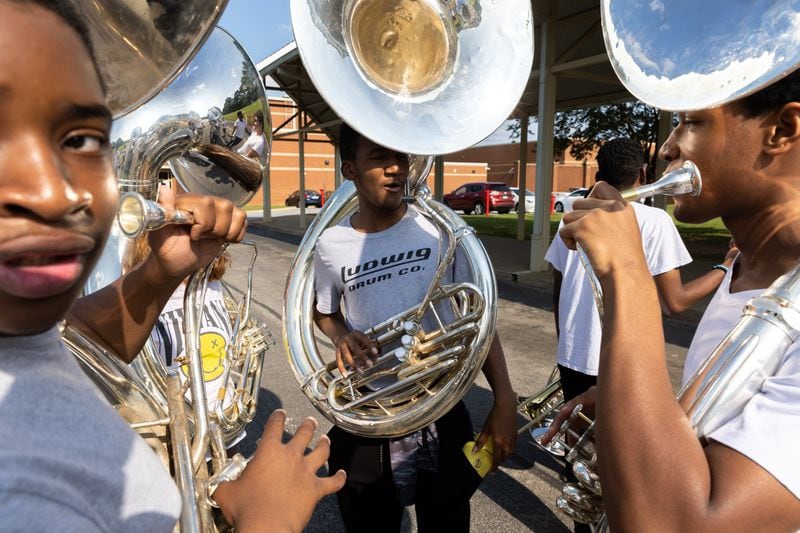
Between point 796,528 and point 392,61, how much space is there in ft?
5.41

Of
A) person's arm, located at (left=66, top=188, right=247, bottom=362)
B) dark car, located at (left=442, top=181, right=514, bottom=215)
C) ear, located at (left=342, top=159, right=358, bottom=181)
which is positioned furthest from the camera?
dark car, located at (left=442, top=181, right=514, bottom=215)

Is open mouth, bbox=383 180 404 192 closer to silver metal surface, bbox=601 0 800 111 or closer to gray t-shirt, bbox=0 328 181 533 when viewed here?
silver metal surface, bbox=601 0 800 111

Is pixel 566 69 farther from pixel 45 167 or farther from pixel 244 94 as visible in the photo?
pixel 45 167

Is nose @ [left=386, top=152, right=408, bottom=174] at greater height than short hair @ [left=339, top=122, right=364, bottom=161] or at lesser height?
lesser

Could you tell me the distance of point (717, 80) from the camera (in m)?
0.93

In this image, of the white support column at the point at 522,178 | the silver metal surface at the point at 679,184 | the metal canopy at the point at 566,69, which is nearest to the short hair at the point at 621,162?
the silver metal surface at the point at 679,184

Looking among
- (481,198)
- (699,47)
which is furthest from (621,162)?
(481,198)

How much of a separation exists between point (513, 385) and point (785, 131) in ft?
10.5

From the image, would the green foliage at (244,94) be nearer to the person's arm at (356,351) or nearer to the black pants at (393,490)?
the person's arm at (356,351)

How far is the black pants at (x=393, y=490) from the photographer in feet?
5.48

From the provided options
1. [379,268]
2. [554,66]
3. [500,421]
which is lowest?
[500,421]

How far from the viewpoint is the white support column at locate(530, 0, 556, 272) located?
747 cm

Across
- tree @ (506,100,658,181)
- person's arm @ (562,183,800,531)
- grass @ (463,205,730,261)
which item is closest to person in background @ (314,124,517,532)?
person's arm @ (562,183,800,531)

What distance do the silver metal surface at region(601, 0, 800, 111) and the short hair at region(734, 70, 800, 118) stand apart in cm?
3
